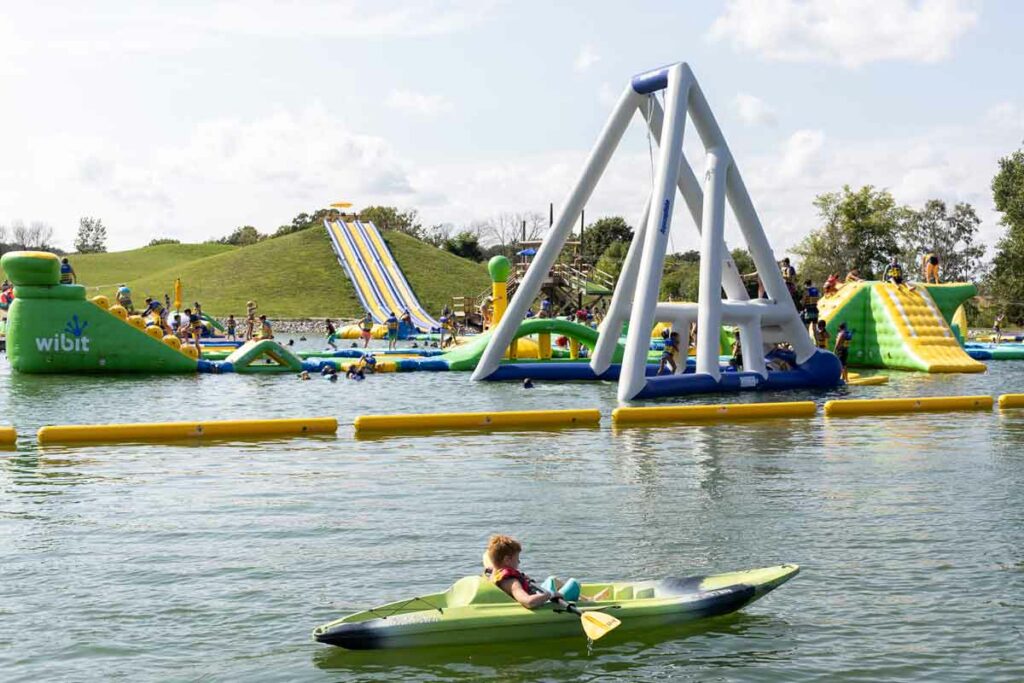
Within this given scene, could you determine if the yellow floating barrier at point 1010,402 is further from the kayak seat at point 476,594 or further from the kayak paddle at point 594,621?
the kayak seat at point 476,594

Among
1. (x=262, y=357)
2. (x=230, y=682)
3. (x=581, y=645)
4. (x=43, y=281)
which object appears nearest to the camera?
(x=230, y=682)

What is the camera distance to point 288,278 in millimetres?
78750

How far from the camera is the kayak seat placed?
8867mm

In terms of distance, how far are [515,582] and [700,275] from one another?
54.7 feet

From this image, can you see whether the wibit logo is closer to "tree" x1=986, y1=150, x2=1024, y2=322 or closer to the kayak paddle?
the kayak paddle

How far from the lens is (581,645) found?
8914 mm

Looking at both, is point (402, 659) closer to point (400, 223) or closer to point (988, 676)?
point (988, 676)

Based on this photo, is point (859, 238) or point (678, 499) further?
point (859, 238)

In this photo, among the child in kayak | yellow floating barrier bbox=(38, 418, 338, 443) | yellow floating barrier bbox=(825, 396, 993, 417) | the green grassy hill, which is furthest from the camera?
the green grassy hill

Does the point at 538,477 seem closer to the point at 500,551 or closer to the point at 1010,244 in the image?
the point at 500,551

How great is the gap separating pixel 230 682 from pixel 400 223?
111799mm

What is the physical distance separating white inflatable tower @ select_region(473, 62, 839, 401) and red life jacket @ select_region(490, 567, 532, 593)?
15.0 meters

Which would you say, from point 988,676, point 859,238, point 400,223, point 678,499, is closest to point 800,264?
point 859,238

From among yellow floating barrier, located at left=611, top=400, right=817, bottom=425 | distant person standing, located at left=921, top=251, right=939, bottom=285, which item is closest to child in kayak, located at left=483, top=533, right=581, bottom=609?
yellow floating barrier, located at left=611, top=400, right=817, bottom=425
